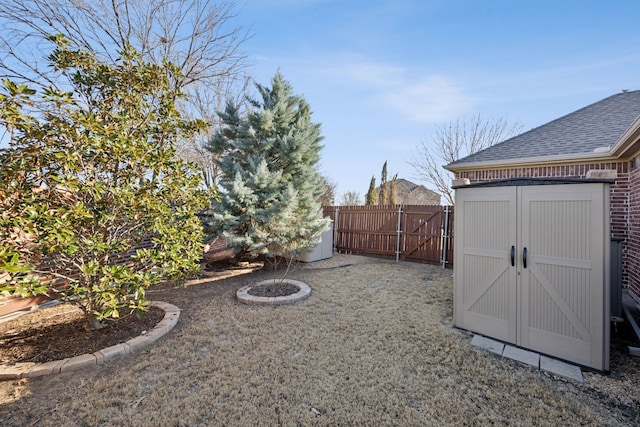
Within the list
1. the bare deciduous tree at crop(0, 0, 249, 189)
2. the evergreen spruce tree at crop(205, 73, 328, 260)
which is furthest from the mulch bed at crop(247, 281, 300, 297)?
the bare deciduous tree at crop(0, 0, 249, 189)

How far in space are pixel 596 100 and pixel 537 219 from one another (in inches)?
289

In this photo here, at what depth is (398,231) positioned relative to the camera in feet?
29.8

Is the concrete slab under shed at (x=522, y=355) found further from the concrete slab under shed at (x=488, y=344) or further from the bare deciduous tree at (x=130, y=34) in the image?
the bare deciduous tree at (x=130, y=34)

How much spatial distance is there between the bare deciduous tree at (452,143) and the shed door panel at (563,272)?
1175cm

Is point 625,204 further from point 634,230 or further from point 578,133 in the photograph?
point 578,133

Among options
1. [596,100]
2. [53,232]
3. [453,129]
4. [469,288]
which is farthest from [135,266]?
[453,129]

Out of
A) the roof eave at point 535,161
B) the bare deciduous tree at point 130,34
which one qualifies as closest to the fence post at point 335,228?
the roof eave at point 535,161

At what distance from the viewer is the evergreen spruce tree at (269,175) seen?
20.7 ft

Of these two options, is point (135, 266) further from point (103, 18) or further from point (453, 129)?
point (453, 129)

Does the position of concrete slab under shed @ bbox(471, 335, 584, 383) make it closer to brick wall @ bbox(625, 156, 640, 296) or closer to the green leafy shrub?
brick wall @ bbox(625, 156, 640, 296)

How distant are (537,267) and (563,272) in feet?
0.72

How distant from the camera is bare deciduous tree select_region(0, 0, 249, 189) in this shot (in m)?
6.07

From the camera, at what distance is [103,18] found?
276 inches

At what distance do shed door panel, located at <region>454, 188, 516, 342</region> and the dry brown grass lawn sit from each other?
43cm
